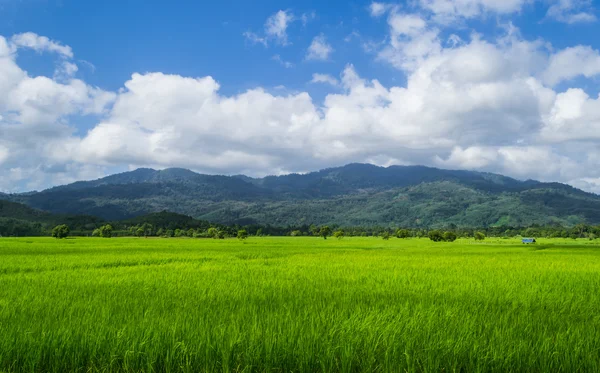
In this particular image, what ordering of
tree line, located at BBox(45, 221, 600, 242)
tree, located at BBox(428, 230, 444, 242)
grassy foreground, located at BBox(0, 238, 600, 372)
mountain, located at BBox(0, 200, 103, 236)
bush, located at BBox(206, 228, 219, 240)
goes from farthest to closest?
mountain, located at BBox(0, 200, 103, 236) → bush, located at BBox(206, 228, 219, 240) → tree line, located at BBox(45, 221, 600, 242) → tree, located at BBox(428, 230, 444, 242) → grassy foreground, located at BBox(0, 238, 600, 372)

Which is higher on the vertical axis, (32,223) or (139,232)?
(32,223)

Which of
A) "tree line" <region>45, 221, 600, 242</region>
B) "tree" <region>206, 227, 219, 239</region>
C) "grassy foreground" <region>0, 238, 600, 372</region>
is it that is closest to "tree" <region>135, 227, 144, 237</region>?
"tree line" <region>45, 221, 600, 242</region>

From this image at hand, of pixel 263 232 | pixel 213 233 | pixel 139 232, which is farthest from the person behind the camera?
pixel 263 232

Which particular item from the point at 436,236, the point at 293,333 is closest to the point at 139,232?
the point at 436,236

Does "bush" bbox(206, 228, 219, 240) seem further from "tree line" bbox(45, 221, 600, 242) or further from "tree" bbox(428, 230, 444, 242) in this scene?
"tree" bbox(428, 230, 444, 242)

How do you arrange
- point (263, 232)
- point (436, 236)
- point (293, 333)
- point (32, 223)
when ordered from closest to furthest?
1. point (293, 333)
2. point (436, 236)
3. point (32, 223)
4. point (263, 232)

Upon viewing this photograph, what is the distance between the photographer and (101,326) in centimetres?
584

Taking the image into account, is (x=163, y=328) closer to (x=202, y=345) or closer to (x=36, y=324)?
(x=202, y=345)

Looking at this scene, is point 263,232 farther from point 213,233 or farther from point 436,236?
point 436,236

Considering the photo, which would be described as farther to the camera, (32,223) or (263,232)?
(263,232)

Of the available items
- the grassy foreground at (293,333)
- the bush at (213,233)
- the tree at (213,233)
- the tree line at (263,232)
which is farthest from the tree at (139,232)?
the grassy foreground at (293,333)

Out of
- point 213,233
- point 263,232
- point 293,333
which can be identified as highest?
point 293,333

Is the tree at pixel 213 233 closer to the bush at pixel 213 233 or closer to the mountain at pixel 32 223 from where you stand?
the bush at pixel 213 233

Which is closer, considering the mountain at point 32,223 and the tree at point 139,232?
the tree at point 139,232
